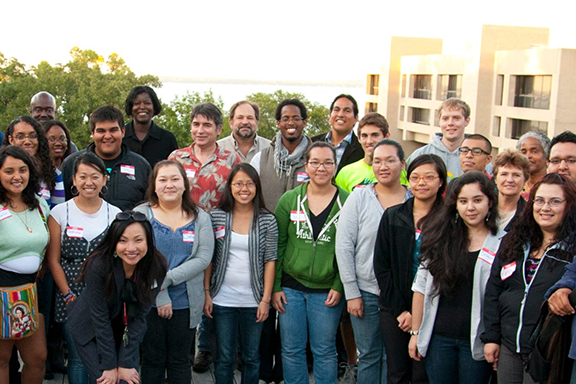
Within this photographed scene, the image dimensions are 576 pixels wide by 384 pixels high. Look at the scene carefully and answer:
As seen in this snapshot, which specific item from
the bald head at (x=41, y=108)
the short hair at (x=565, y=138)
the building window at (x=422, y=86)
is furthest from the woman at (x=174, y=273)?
the building window at (x=422, y=86)

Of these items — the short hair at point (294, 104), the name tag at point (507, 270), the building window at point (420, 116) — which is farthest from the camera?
the building window at point (420, 116)

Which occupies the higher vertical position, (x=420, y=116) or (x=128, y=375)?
(x=420, y=116)

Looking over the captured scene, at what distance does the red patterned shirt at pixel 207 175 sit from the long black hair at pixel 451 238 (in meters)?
1.88

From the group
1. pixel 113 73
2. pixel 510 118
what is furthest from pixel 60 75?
pixel 510 118

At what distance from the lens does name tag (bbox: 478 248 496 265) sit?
381 cm

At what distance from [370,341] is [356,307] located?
0.94ft

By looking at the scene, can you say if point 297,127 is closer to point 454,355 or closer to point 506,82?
point 454,355

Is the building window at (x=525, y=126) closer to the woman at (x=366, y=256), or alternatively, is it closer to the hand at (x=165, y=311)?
the woman at (x=366, y=256)

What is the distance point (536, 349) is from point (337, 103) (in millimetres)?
3301

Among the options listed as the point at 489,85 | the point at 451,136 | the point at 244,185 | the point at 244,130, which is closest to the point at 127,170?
the point at 244,185

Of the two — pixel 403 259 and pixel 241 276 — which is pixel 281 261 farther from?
pixel 403 259

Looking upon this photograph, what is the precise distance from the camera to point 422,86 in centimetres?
5081

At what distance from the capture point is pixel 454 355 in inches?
154

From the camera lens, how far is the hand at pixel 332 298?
14.7ft
